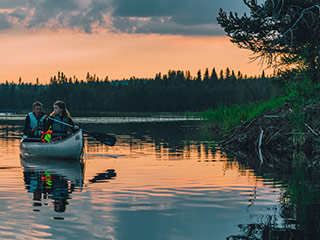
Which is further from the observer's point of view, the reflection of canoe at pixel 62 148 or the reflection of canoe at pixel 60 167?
the reflection of canoe at pixel 62 148

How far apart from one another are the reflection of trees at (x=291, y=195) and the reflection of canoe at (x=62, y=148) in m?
5.39

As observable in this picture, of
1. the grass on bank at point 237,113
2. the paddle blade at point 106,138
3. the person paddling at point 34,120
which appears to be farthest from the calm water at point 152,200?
the grass on bank at point 237,113

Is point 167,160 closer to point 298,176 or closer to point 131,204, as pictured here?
point 298,176

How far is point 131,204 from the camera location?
9641 mm

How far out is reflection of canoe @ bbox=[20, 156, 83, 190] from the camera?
13875mm

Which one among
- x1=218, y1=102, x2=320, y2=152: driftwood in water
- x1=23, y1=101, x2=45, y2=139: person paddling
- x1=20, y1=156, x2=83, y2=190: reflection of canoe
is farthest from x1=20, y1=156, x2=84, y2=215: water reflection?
x1=218, y1=102, x2=320, y2=152: driftwood in water

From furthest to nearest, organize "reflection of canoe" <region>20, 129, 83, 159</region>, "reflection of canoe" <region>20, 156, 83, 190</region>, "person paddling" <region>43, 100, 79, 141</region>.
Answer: "person paddling" <region>43, 100, 79, 141</region>, "reflection of canoe" <region>20, 129, 83, 159</region>, "reflection of canoe" <region>20, 156, 83, 190</region>

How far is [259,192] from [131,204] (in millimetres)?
2933

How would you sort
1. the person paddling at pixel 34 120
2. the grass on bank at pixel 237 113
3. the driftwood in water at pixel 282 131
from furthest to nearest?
the grass on bank at pixel 237 113 → the driftwood in water at pixel 282 131 → the person paddling at pixel 34 120

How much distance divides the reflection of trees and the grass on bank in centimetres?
624

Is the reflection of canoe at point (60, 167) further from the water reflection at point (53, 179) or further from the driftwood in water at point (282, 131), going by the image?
the driftwood in water at point (282, 131)

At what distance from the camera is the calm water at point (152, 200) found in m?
7.52

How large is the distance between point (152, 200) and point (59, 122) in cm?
966

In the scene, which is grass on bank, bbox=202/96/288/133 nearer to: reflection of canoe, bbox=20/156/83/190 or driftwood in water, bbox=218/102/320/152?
driftwood in water, bbox=218/102/320/152
